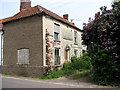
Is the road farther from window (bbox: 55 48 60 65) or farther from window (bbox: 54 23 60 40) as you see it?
window (bbox: 54 23 60 40)

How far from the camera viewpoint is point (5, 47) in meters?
17.1

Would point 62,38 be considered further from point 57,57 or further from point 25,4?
point 25,4

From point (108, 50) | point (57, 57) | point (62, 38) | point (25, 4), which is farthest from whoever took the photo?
point (25, 4)

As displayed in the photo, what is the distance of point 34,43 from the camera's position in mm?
14539

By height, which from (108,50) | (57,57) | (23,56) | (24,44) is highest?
(24,44)

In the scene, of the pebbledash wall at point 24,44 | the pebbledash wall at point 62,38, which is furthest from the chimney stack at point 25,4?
the pebbledash wall at point 62,38

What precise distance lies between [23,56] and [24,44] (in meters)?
1.34

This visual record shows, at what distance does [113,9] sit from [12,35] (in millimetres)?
11713

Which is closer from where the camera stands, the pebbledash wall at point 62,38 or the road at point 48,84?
the road at point 48,84

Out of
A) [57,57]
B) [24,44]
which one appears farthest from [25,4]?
[57,57]

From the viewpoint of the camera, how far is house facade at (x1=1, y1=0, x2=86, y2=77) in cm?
1418

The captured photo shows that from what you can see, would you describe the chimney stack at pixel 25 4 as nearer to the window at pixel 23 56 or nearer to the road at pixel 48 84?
the window at pixel 23 56

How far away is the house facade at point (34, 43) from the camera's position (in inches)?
558

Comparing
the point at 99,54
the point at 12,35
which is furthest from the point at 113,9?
the point at 12,35
